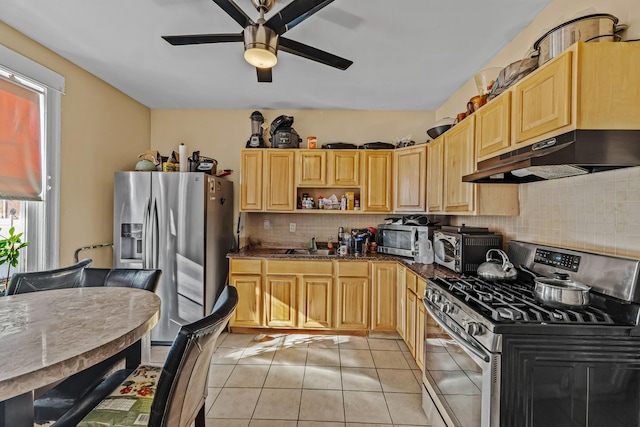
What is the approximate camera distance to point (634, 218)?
133cm

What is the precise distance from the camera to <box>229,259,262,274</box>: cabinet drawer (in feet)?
10.2

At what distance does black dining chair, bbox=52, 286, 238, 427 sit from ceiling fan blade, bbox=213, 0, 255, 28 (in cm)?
129

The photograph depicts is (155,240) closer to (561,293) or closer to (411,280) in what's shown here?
(411,280)

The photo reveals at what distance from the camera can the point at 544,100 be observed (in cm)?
140

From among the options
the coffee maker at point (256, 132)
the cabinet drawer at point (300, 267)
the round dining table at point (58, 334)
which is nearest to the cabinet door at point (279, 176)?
the coffee maker at point (256, 132)

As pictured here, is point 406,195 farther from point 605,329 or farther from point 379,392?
point 605,329

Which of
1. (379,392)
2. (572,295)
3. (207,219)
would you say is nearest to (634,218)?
(572,295)

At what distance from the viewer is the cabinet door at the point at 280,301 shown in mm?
3090

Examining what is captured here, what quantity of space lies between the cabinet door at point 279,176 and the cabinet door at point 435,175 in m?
1.46

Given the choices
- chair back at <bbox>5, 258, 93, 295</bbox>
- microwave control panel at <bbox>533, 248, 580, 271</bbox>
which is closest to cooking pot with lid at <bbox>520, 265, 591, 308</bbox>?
microwave control panel at <bbox>533, 248, 580, 271</bbox>

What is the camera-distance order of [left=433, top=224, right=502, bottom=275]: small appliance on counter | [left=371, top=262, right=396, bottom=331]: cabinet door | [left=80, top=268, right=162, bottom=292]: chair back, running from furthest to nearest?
[left=371, top=262, right=396, bottom=331]: cabinet door < [left=433, top=224, right=502, bottom=275]: small appliance on counter < [left=80, top=268, right=162, bottom=292]: chair back

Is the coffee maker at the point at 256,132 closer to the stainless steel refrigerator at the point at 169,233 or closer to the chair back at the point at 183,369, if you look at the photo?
the stainless steel refrigerator at the point at 169,233

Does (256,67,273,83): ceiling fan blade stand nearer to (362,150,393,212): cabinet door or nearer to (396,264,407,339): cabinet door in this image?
(362,150,393,212): cabinet door

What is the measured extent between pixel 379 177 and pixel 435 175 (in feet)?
2.19
